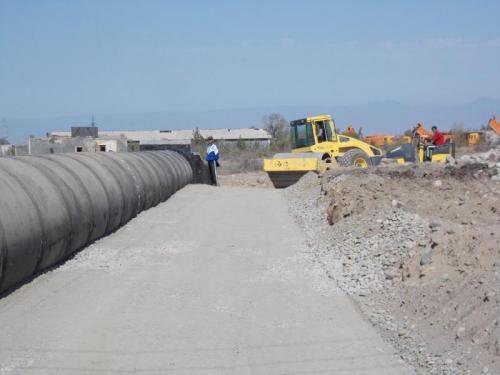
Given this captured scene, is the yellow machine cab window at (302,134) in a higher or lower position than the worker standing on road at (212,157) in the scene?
higher

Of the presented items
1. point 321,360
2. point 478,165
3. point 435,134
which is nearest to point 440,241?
point 321,360

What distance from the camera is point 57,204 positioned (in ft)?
30.5

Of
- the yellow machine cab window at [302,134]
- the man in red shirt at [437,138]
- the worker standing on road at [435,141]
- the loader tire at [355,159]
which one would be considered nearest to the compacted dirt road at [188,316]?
the loader tire at [355,159]

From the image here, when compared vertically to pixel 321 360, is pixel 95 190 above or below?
above

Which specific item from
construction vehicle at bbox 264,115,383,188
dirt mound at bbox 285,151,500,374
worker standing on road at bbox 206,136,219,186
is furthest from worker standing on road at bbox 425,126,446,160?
dirt mound at bbox 285,151,500,374

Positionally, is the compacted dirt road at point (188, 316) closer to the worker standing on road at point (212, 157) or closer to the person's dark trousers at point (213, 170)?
the worker standing on road at point (212, 157)

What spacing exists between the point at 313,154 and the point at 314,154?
0.03m

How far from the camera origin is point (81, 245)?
34.1 feet

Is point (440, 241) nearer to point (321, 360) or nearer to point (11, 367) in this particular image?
point (321, 360)

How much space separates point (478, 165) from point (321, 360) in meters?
14.1

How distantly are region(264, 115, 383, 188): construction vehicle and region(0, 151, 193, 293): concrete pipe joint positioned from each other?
7.97 meters

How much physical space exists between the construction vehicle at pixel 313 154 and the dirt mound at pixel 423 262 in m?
5.79

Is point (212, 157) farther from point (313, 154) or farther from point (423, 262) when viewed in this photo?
point (423, 262)

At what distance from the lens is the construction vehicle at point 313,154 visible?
22.2 metres
